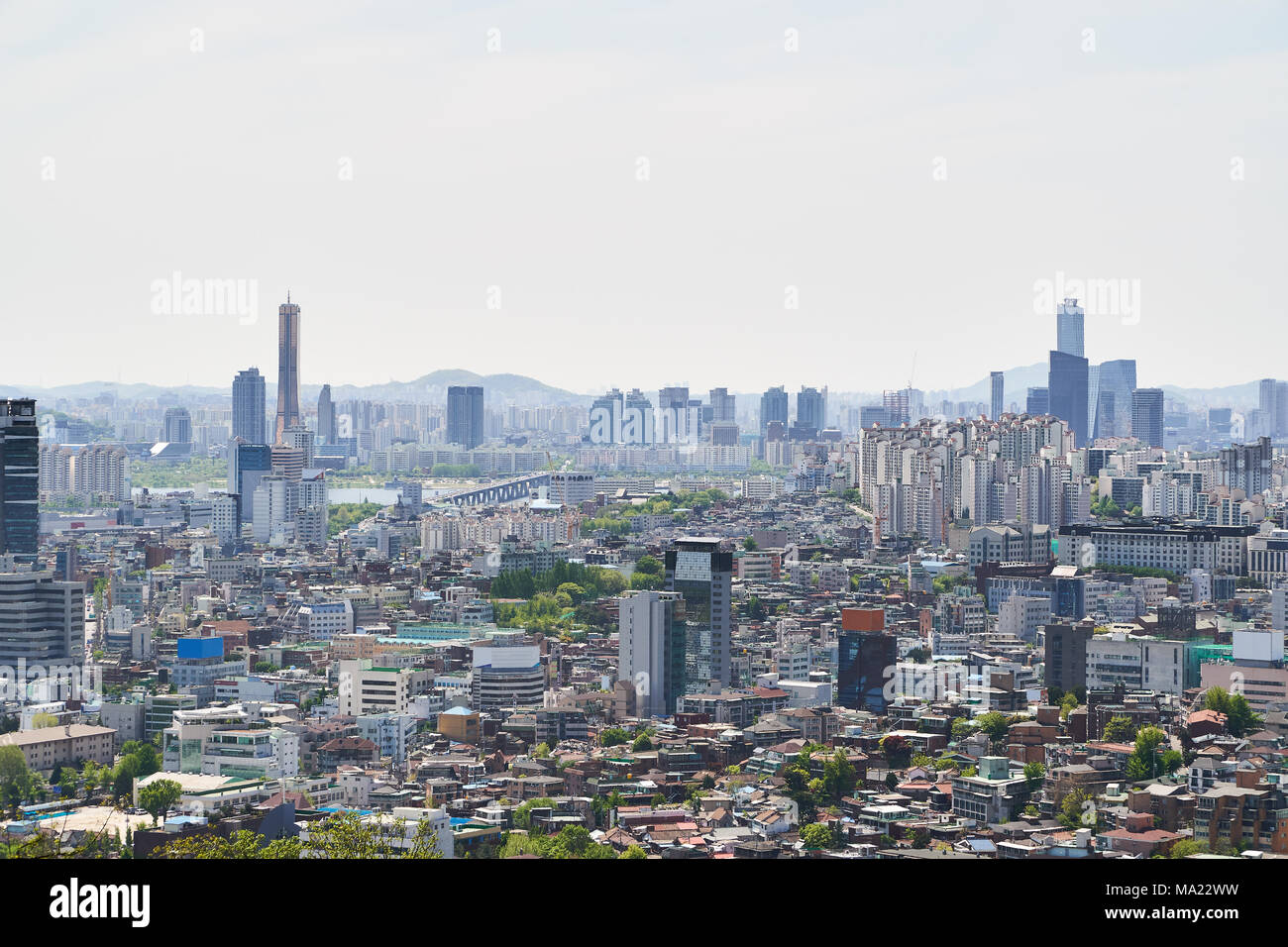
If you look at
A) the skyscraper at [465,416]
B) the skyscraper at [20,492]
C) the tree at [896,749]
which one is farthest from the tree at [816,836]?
the skyscraper at [465,416]

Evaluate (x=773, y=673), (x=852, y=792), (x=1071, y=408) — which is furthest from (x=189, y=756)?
(x=1071, y=408)

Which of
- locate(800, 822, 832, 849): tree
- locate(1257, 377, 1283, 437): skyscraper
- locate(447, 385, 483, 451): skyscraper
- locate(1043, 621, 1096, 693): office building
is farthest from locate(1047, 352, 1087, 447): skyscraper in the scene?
locate(800, 822, 832, 849): tree

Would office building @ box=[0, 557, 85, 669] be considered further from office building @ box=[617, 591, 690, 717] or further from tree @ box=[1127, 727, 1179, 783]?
tree @ box=[1127, 727, 1179, 783]

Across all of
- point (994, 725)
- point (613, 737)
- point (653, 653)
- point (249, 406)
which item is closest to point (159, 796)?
point (613, 737)

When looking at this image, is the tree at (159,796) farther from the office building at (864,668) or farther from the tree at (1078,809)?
the office building at (864,668)

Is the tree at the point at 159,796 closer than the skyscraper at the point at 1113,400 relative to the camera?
Yes
